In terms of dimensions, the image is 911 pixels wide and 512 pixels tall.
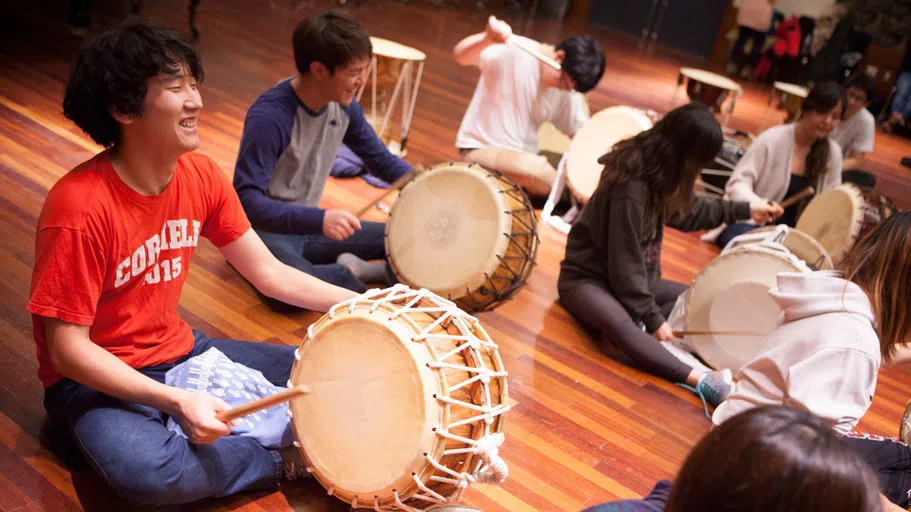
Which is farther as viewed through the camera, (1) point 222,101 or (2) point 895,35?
(2) point 895,35

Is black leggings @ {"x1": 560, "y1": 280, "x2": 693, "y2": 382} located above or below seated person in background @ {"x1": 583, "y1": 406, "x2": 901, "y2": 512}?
below

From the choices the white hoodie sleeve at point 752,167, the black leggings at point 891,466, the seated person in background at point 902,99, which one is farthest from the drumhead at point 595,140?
the seated person in background at point 902,99

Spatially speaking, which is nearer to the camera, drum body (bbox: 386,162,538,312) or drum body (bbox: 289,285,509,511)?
drum body (bbox: 289,285,509,511)

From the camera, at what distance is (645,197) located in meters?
3.01

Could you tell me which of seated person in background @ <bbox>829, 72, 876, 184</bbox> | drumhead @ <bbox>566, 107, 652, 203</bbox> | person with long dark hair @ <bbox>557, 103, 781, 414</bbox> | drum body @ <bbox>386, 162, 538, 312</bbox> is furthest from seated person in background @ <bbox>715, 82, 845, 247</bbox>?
drum body @ <bbox>386, 162, 538, 312</bbox>

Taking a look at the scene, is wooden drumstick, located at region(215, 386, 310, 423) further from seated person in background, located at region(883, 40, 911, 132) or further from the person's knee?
seated person in background, located at region(883, 40, 911, 132)

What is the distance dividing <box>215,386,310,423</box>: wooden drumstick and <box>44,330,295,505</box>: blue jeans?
0.75 ft

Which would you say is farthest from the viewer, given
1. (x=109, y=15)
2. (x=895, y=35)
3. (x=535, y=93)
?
(x=895, y=35)

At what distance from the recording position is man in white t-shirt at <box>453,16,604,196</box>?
13.8 ft

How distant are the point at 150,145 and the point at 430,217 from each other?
1252mm

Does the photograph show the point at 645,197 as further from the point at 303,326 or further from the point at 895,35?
the point at 895,35

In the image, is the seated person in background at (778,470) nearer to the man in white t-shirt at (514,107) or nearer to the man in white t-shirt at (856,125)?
the man in white t-shirt at (514,107)

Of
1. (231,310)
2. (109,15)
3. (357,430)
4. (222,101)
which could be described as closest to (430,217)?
(231,310)

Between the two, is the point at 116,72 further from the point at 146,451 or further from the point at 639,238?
the point at 639,238
